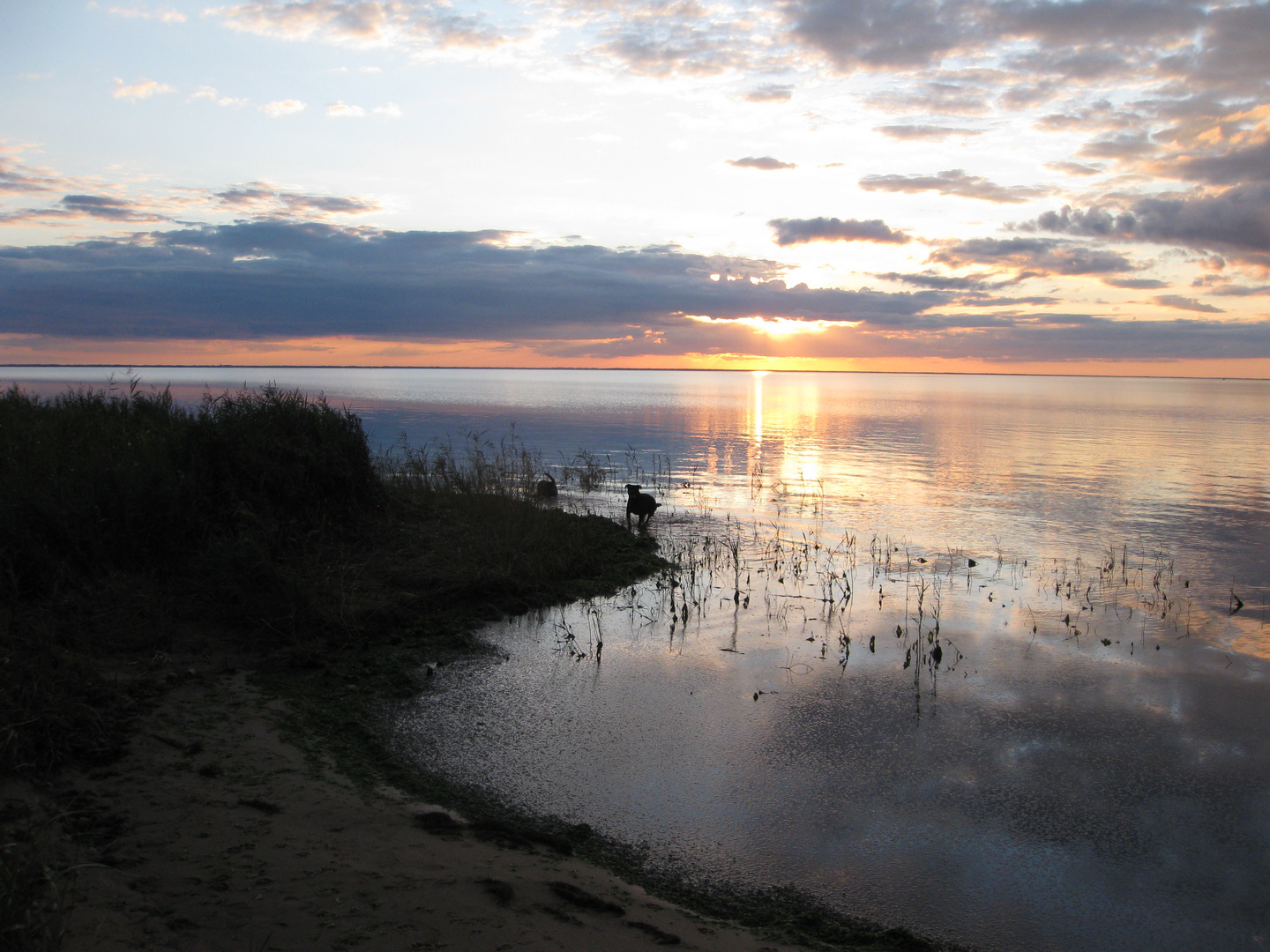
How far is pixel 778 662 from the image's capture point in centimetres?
868

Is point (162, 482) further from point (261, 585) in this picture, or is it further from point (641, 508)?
point (641, 508)

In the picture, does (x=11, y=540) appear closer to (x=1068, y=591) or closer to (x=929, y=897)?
(x=929, y=897)

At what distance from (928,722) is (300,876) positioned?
5.53 meters

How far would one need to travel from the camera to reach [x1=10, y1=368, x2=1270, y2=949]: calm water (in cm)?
488

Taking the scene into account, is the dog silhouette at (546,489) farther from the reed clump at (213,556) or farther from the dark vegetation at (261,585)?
the reed clump at (213,556)

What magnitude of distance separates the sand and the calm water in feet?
2.88

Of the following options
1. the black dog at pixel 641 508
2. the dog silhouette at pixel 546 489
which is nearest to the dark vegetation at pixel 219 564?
the black dog at pixel 641 508

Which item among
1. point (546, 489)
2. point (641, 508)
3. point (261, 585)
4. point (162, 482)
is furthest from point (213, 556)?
point (546, 489)

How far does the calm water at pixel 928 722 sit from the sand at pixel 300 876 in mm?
877

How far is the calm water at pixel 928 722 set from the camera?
16.0ft

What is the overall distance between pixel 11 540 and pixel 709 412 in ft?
194

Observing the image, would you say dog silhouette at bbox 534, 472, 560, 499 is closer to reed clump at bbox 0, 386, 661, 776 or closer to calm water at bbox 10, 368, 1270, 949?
calm water at bbox 10, 368, 1270, 949

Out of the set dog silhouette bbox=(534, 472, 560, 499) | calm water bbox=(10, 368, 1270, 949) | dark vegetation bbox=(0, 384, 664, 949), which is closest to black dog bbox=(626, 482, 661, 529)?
calm water bbox=(10, 368, 1270, 949)

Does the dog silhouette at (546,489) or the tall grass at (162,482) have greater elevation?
the tall grass at (162,482)
